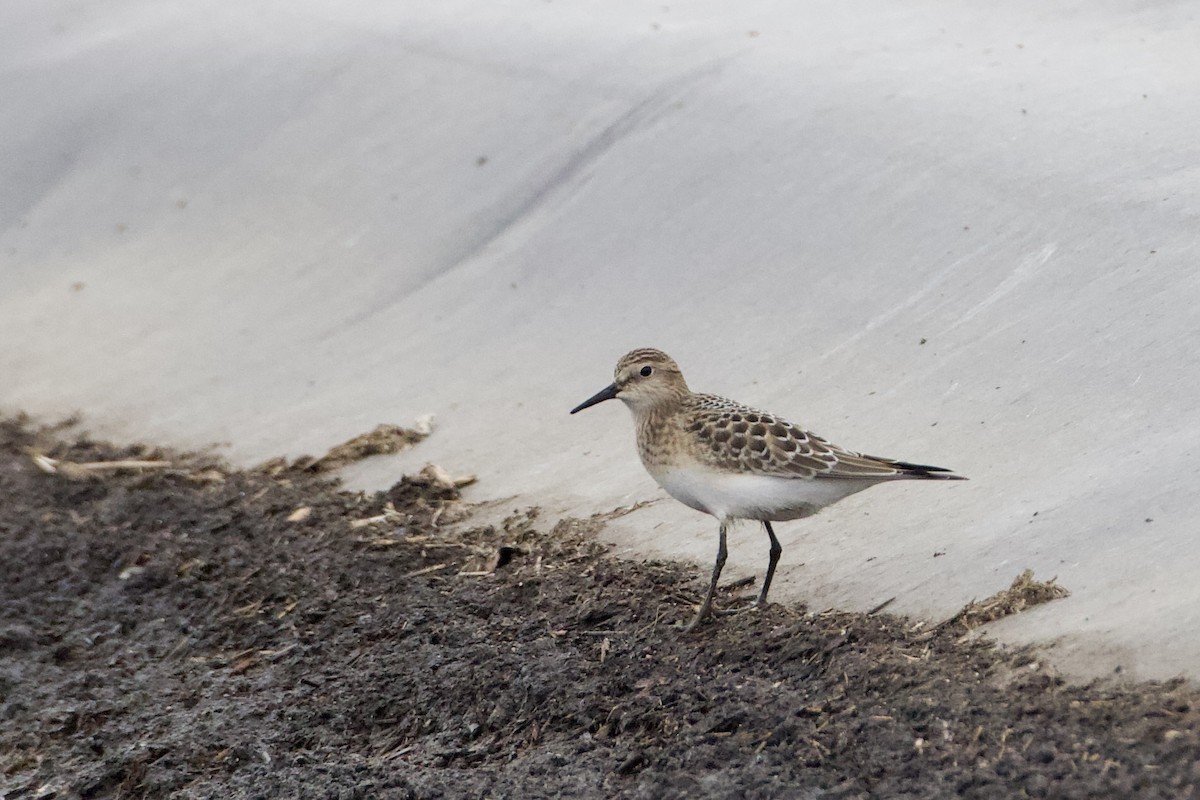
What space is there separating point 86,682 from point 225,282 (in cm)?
426

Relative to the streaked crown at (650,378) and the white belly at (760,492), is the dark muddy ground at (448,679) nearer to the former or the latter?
the white belly at (760,492)

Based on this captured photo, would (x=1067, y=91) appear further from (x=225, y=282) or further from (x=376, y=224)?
(x=225, y=282)

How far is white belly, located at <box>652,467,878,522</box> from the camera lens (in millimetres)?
4793

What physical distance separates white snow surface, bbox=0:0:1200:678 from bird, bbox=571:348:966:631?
366mm

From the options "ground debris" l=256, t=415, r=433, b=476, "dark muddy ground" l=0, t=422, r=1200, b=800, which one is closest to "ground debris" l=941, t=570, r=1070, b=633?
"dark muddy ground" l=0, t=422, r=1200, b=800

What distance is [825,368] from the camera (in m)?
6.43

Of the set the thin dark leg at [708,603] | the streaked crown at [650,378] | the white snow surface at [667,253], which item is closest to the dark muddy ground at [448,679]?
the thin dark leg at [708,603]

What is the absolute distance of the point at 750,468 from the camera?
482cm

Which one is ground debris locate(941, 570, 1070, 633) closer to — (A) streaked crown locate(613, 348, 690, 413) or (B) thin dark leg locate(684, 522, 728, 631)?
(B) thin dark leg locate(684, 522, 728, 631)

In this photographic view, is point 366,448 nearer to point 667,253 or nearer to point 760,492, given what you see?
point 667,253

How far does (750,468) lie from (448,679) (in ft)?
4.15

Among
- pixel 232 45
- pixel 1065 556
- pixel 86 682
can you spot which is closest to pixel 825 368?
pixel 1065 556

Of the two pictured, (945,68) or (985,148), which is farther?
(945,68)

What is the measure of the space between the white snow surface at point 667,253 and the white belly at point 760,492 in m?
0.35
